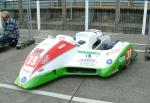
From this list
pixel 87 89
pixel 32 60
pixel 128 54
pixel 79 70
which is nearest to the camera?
pixel 87 89

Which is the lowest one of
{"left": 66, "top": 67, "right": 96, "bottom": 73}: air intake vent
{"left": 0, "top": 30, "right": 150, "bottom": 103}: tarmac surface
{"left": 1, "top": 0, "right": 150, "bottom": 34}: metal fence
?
{"left": 0, "top": 30, "right": 150, "bottom": 103}: tarmac surface

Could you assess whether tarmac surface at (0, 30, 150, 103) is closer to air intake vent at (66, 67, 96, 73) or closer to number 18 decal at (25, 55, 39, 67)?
air intake vent at (66, 67, 96, 73)

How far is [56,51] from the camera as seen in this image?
16.8 feet

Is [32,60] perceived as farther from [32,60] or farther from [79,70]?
[79,70]

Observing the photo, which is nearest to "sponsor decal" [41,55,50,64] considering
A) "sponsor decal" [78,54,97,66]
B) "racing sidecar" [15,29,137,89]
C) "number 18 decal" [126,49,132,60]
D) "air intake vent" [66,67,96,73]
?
"racing sidecar" [15,29,137,89]

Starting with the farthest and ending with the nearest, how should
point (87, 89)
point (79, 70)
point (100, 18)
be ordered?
point (100, 18) → point (79, 70) → point (87, 89)

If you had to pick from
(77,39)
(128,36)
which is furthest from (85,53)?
(128,36)

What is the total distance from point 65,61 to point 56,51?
0.29 m

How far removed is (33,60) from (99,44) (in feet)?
5.98

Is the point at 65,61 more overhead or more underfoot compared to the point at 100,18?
more underfoot

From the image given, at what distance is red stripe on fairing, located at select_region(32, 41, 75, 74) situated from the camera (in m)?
4.78

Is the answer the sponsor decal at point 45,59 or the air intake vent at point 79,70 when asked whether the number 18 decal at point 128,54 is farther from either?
the sponsor decal at point 45,59

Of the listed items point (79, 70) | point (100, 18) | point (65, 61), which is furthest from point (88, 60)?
point (100, 18)

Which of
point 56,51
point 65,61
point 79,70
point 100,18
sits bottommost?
point 79,70
